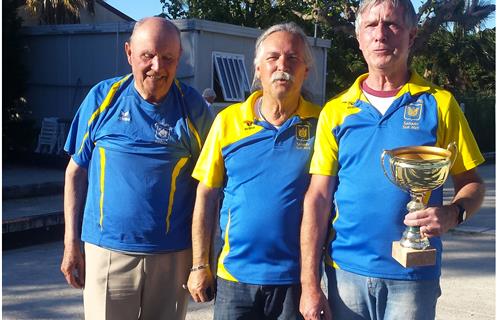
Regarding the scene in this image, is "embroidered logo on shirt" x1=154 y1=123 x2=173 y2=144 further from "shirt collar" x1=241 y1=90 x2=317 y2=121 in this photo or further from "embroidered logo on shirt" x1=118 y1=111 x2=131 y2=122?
"shirt collar" x1=241 y1=90 x2=317 y2=121

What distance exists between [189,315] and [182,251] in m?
2.68

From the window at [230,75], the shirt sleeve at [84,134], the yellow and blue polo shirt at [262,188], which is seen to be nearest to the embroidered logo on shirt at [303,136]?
the yellow and blue polo shirt at [262,188]

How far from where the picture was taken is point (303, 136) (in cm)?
319

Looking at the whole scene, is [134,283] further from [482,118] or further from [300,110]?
[482,118]

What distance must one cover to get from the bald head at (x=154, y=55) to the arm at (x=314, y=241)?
0.95m

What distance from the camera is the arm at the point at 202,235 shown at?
330 centimetres

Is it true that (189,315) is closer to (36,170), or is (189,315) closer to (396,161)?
(396,161)

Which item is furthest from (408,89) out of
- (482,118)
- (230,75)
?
(482,118)

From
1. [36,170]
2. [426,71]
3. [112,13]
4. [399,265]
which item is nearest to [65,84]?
[36,170]

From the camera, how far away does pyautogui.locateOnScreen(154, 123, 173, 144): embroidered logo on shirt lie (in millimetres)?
3487

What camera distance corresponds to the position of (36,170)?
1619cm

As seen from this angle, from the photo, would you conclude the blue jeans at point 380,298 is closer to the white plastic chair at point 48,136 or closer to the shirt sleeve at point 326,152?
the shirt sleeve at point 326,152

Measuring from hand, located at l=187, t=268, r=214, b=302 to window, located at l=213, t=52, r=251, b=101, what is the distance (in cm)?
1252

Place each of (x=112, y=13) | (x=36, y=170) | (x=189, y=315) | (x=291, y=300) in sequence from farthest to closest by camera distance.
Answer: (x=112, y=13), (x=36, y=170), (x=189, y=315), (x=291, y=300)
